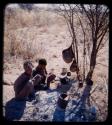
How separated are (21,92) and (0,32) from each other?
4.45 feet

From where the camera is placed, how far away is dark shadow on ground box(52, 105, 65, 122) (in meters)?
3.61

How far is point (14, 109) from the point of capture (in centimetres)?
390

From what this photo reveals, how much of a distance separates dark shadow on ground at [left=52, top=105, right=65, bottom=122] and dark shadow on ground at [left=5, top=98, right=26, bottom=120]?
38cm

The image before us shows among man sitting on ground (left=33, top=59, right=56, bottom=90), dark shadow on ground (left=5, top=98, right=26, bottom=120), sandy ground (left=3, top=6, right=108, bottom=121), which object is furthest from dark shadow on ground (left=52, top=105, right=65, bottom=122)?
man sitting on ground (left=33, top=59, right=56, bottom=90)

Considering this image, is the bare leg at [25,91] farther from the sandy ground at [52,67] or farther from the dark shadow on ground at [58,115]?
the dark shadow on ground at [58,115]

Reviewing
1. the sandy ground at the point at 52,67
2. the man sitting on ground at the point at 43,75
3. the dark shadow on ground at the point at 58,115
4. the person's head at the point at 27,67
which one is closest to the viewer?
the dark shadow on ground at the point at 58,115

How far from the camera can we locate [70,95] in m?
4.39

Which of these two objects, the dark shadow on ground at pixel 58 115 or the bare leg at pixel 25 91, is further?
the bare leg at pixel 25 91

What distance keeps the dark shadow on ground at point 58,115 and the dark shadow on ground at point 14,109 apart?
1.25 feet

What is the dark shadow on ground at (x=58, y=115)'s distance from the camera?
3.61 metres

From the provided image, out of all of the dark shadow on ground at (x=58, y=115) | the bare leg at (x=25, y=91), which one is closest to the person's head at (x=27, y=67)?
the bare leg at (x=25, y=91)

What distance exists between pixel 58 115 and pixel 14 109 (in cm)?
54

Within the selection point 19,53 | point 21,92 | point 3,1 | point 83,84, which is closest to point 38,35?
point 19,53

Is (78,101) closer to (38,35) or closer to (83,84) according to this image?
(83,84)
